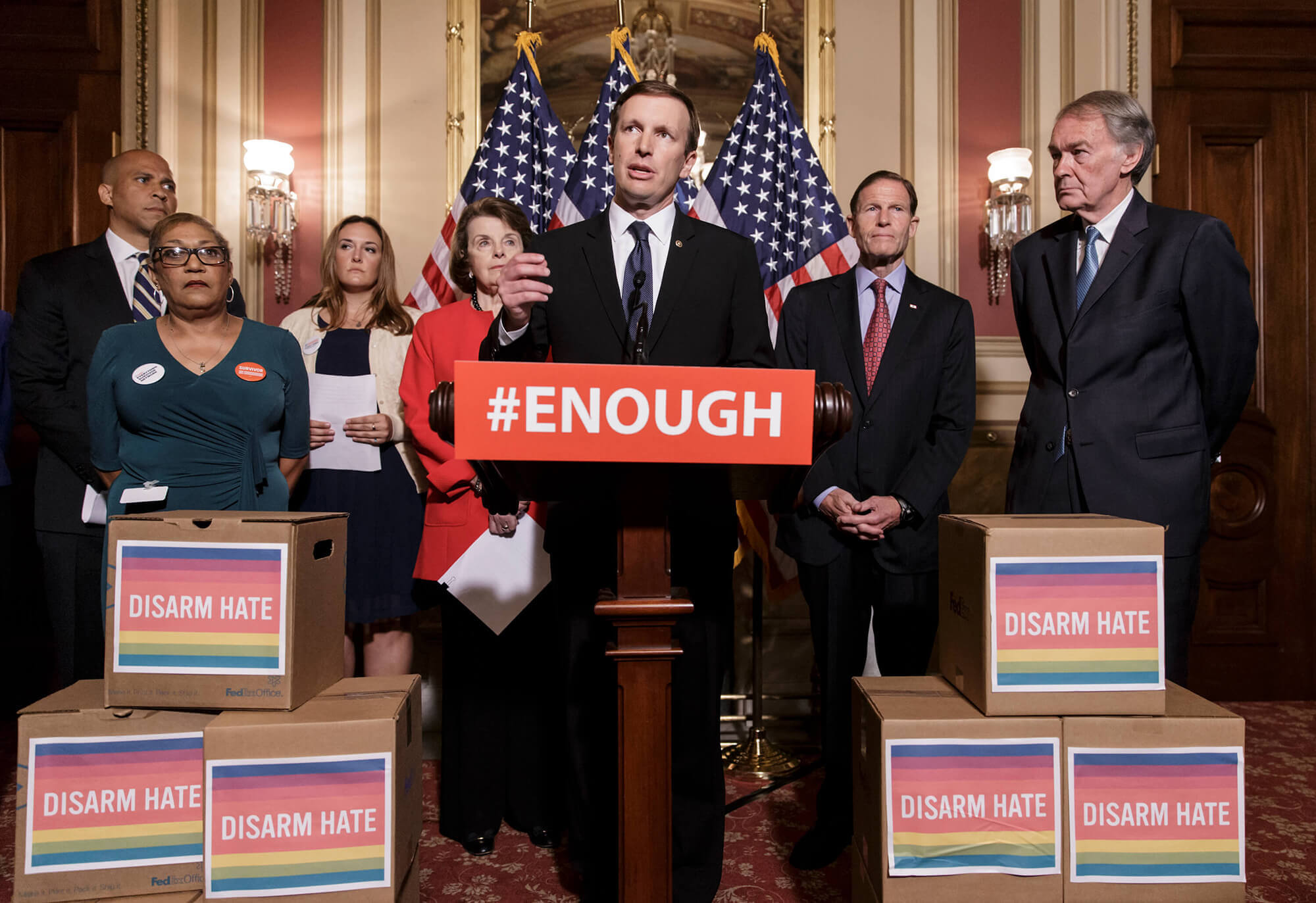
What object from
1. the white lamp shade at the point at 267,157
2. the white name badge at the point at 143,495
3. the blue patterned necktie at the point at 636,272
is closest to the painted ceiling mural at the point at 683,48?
the white lamp shade at the point at 267,157

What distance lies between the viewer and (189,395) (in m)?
1.92

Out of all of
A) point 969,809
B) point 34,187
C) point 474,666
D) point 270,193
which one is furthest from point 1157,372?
point 34,187

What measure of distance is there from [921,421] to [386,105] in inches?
103

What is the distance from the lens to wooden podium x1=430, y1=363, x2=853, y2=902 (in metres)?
1.27

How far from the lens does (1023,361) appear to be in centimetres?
366

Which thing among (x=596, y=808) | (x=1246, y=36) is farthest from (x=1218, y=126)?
(x=596, y=808)

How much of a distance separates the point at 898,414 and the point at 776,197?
1581mm

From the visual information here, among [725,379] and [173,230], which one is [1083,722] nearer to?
[725,379]

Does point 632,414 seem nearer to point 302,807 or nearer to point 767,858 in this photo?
point 302,807

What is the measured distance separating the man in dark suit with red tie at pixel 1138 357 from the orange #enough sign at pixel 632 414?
3.63 feet

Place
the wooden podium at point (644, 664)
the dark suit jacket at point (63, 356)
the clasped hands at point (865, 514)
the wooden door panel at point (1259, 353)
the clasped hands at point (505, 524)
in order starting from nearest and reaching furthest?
1. the wooden podium at point (644, 664)
2. the clasped hands at point (865, 514)
3. the clasped hands at point (505, 524)
4. the dark suit jacket at point (63, 356)
5. the wooden door panel at point (1259, 353)

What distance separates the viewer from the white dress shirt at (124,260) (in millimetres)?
2553

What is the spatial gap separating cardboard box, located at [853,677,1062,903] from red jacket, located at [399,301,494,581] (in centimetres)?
131

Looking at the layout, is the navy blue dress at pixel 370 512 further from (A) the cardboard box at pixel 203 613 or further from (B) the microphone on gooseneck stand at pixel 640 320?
(B) the microphone on gooseneck stand at pixel 640 320
